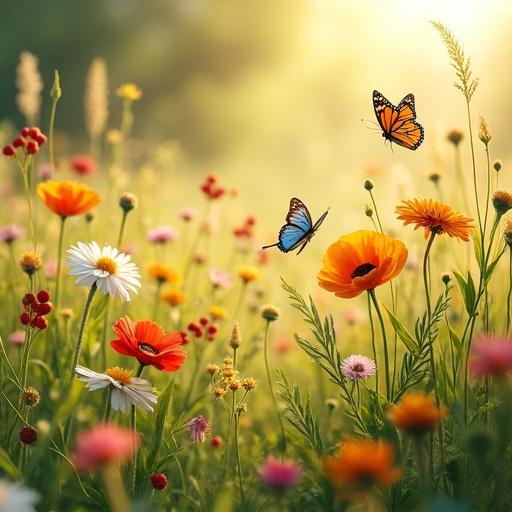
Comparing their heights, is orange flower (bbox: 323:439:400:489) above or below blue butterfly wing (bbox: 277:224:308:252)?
below

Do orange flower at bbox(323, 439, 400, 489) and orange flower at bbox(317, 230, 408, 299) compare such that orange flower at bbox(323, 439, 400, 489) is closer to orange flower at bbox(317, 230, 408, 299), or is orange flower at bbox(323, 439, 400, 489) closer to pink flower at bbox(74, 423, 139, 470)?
pink flower at bbox(74, 423, 139, 470)

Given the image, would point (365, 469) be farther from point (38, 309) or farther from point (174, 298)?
point (174, 298)

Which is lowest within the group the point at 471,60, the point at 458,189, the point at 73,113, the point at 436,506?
the point at 436,506

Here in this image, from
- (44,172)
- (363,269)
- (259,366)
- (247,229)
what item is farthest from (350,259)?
(44,172)

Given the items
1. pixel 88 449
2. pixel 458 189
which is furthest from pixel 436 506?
pixel 458 189

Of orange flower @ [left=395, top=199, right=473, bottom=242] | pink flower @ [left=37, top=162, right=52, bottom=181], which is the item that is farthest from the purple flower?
pink flower @ [left=37, top=162, right=52, bottom=181]

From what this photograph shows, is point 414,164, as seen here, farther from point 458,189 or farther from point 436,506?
point 436,506

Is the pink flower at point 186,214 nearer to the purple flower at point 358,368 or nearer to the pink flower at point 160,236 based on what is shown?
the pink flower at point 160,236
